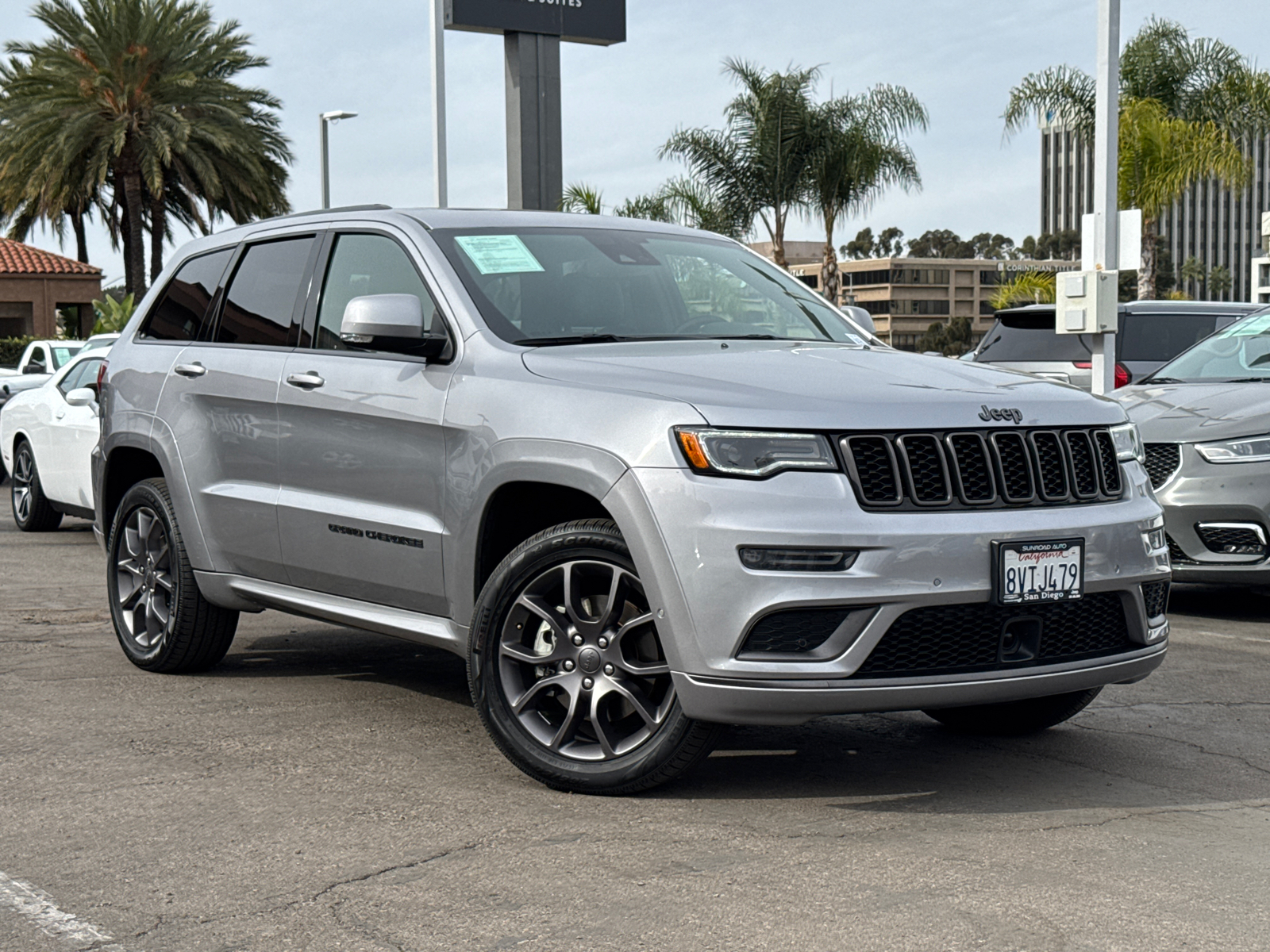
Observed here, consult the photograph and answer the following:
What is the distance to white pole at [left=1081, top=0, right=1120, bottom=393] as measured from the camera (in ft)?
48.7

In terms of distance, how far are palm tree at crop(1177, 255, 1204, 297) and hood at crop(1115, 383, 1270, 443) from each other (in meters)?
158

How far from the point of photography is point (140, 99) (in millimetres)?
36031

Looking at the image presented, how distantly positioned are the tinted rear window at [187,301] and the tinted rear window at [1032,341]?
854 centimetres

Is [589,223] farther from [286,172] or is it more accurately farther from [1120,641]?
[286,172]

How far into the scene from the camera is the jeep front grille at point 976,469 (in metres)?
4.43

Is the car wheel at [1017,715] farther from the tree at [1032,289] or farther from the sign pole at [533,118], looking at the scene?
the tree at [1032,289]

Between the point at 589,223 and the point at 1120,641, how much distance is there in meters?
2.48

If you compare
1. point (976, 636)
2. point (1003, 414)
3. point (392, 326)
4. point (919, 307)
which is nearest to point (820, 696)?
point (976, 636)

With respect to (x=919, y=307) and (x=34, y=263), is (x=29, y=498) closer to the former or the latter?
(x=34, y=263)

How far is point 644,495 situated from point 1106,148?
1250 centimetres

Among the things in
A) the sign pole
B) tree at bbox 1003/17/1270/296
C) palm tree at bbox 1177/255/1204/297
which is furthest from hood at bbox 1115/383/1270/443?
palm tree at bbox 1177/255/1204/297

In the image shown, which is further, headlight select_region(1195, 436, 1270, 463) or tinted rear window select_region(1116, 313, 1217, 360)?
tinted rear window select_region(1116, 313, 1217, 360)

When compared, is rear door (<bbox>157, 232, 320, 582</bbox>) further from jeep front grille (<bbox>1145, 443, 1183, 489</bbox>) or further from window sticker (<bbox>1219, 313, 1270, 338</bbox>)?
window sticker (<bbox>1219, 313, 1270, 338</bbox>)

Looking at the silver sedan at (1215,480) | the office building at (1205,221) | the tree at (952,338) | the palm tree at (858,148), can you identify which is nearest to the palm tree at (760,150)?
the palm tree at (858,148)
